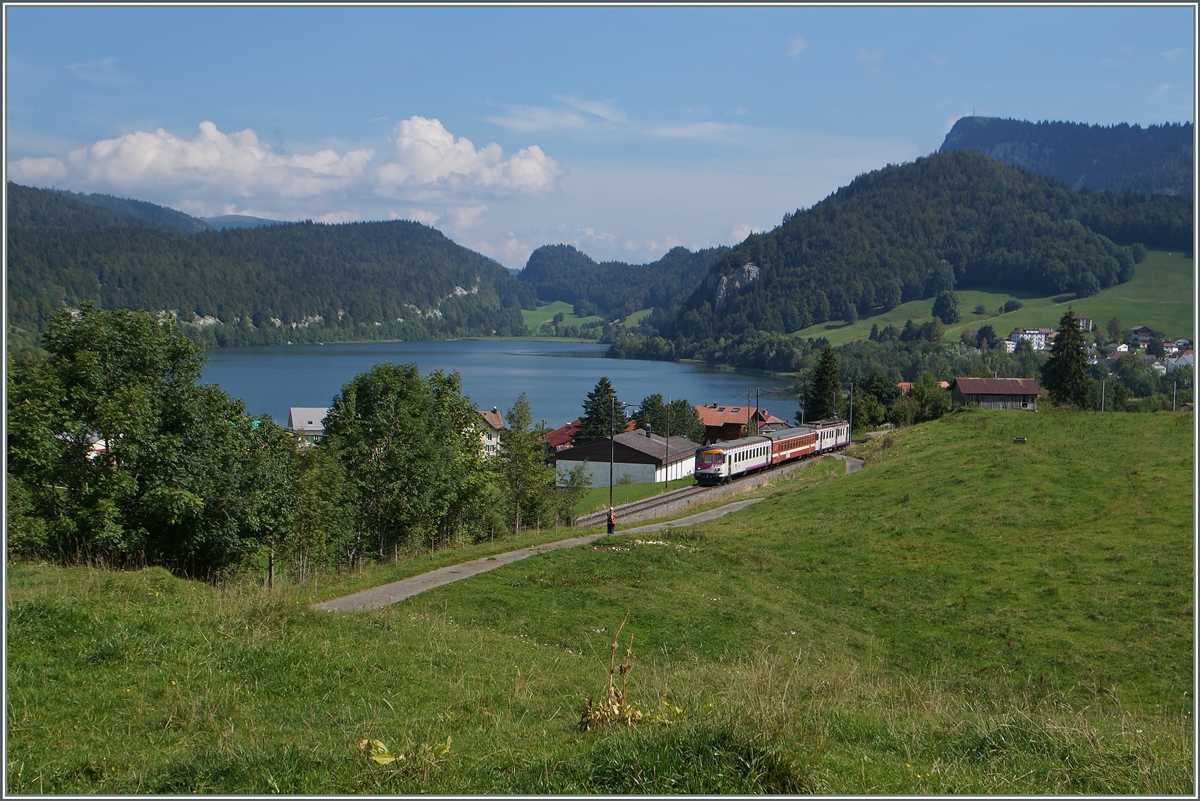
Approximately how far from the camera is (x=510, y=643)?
10188 millimetres

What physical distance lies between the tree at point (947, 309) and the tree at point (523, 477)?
16559cm

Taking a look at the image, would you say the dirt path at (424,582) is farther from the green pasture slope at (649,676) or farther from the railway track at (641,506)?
the railway track at (641,506)

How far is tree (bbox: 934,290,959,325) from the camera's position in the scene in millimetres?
183250

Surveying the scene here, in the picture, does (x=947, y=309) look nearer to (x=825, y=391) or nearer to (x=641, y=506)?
(x=825, y=391)

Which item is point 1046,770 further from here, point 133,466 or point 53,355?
point 53,355

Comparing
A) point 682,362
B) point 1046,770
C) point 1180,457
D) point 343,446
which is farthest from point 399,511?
point 682,362

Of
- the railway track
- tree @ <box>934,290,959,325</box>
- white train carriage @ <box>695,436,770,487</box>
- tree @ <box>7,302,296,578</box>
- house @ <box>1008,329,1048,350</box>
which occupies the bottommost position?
the railway track

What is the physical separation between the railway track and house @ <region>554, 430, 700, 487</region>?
13588 millimetres

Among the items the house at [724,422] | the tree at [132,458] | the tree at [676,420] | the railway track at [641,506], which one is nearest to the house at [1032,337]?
the house at [724,422]

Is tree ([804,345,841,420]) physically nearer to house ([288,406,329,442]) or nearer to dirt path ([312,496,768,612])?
house ([288,406,329,442])

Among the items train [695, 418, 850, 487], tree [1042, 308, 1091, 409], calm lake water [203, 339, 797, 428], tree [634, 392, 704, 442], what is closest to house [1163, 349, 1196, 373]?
tree [1042, 308, 1091, 409]

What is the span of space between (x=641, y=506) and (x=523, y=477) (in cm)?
598

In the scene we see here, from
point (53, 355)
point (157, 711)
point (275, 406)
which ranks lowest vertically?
point (275, 406)

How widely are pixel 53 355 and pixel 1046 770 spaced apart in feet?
70.2
